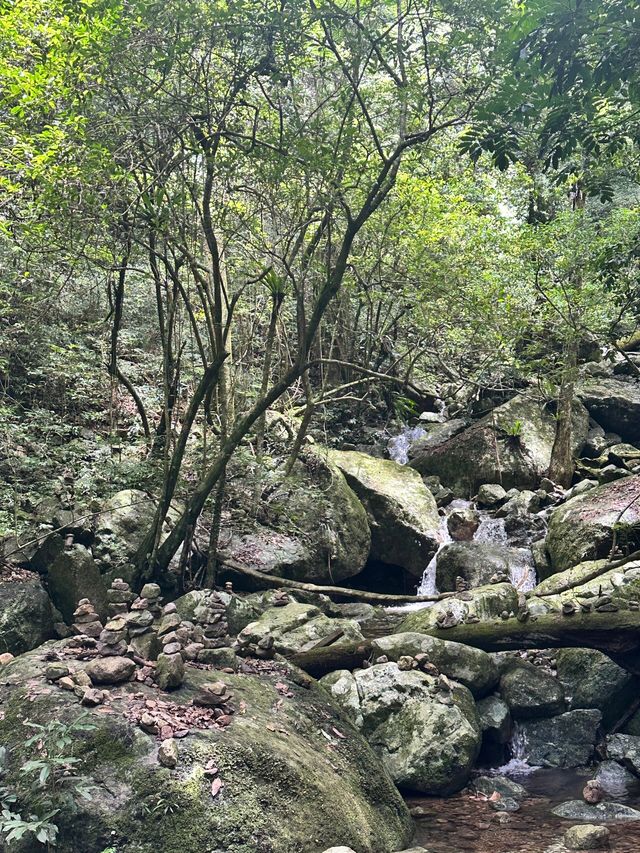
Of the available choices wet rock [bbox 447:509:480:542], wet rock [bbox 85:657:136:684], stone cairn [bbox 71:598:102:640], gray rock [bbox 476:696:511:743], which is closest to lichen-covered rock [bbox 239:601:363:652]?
gray rock [bbox 476:696:511:743]

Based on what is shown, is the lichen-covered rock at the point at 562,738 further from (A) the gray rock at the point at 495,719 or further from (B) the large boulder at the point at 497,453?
(B) the large boulder at the point at 497,453

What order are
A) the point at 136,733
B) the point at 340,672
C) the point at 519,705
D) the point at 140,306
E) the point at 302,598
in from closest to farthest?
the point at 136,733 → the point at 340,672 → the point at 519,705 → the point at 302,598 → the point at 140,306

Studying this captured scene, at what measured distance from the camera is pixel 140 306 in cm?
1462

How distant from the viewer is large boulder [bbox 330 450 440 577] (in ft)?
39.5

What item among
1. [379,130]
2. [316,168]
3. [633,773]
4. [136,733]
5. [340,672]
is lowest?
[633,773]

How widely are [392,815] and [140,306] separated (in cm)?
1237

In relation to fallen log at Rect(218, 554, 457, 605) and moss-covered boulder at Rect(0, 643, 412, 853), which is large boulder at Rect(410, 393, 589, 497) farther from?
moss-covered boulder at Rect(0, 643, 412, 853)

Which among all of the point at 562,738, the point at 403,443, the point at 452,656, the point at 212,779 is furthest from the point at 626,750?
the point at 403,443

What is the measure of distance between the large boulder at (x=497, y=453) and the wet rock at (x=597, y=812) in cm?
998

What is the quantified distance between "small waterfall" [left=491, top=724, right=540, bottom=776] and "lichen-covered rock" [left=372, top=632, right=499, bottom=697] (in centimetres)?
49

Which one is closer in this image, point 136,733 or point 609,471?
point 136,733

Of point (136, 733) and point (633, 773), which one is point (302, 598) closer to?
point (633, 773)

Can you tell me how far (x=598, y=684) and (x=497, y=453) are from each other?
27.6 feet

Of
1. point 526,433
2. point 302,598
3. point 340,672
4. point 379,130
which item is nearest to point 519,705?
point 340,672
